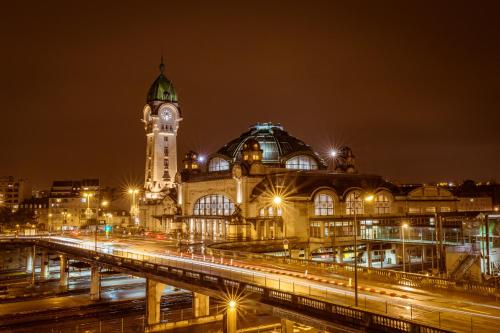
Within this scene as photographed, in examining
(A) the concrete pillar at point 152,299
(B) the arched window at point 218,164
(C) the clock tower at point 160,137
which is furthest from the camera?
(C) the clock tower at point 160,137

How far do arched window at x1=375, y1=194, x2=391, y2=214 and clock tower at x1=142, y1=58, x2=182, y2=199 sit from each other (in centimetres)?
5139

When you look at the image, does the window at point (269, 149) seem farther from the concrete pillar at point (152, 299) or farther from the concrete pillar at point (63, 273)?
the concrete pillar at point (152, 299)

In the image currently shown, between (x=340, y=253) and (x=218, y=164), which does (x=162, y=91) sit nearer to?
(x=218, y=164)

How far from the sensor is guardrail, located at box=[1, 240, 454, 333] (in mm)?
21766

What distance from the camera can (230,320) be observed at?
34.4 m

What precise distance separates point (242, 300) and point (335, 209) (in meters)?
47.9

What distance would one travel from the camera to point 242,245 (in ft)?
200

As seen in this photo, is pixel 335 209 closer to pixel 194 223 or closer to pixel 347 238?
pixel 347 238

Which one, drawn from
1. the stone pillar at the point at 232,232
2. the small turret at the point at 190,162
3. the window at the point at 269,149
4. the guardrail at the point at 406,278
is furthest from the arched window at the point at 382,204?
the guardrail at the point at 406,278

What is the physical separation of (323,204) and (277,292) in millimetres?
49023

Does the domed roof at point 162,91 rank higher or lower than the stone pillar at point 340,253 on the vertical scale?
higher

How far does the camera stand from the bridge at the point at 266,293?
22781mm

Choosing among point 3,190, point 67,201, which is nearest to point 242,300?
point 67,201

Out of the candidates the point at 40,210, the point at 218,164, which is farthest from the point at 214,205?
the point at 40,210
